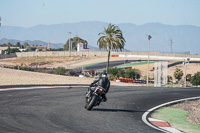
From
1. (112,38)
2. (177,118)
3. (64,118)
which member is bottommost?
(177,118)

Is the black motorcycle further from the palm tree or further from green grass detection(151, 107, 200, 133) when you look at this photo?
the palm tree

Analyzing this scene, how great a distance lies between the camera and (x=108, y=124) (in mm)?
12172

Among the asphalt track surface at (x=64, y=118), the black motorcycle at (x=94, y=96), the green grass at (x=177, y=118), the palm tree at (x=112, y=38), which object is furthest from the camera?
the palm tree at (x=112, y=38)

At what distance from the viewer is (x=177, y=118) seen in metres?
15.8

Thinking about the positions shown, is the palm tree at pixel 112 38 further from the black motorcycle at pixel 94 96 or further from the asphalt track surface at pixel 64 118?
the black motorcycle at pixel 94 96

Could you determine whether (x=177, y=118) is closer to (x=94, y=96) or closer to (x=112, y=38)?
(x=94, y=96)

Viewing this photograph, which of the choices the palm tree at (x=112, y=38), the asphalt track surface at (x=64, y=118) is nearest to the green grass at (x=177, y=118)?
the asphalt track surface at (x=64, y=118)

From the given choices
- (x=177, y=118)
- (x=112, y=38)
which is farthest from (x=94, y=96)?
(x=112, y=38)

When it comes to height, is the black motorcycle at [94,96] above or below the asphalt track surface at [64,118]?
above

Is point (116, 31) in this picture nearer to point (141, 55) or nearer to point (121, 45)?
point (121, 45)

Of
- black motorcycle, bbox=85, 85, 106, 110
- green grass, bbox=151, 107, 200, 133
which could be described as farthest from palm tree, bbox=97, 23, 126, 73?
black motorcycle, bbox=85, 85, 106, 110

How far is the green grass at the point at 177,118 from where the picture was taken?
12846 millimetres

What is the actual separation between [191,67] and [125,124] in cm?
8983

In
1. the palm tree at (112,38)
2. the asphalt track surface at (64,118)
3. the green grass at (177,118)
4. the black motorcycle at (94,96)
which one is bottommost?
the green grass at (177,118)
